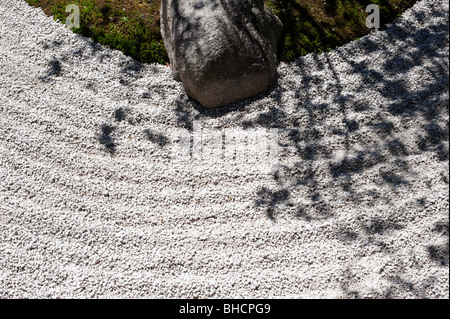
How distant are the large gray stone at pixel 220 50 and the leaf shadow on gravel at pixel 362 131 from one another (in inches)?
10.5

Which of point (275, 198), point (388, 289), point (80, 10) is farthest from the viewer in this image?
point (80, 10)

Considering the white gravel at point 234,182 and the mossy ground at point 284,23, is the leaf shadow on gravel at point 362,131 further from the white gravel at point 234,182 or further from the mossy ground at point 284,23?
the mossy ground at point 284,23

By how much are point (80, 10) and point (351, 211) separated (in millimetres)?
6244

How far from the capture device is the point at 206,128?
5875 mm

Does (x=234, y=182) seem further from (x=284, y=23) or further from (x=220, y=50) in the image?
(x=284, y=23)

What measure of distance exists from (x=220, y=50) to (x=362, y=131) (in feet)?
8.33

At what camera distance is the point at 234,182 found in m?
5.35

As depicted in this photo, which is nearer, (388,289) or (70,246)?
(388,289)

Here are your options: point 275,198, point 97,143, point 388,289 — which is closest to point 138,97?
point 97,143

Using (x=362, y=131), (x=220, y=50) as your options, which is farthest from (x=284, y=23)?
(x=362, y=131)

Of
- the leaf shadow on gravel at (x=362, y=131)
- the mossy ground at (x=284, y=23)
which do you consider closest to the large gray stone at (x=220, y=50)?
the leaf shadow on gravel at (x=362, y=131)

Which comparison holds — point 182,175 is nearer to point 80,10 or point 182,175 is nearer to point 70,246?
point 70,246

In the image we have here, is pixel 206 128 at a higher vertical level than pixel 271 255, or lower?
higher

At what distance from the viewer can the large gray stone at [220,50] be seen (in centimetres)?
579
